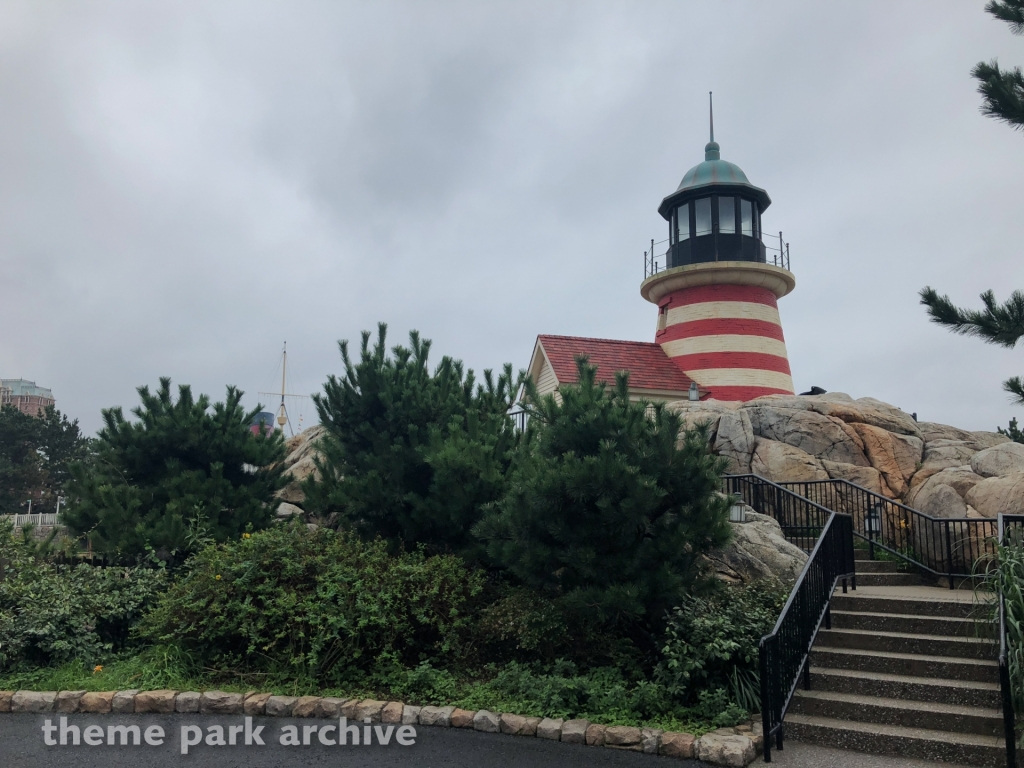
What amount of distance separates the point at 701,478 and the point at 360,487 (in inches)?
176

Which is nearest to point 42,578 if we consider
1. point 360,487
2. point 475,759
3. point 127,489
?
point 127,489

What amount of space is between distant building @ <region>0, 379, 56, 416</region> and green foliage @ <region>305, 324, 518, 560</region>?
182 ft

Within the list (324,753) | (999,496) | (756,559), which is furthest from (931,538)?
(324,753)

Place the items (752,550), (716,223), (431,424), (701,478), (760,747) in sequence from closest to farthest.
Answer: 1. (760,747)
2. (701,478)
3. (752,550)
4. (431,424)
5. (716,223)

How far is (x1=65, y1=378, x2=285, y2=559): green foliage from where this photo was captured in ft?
34.7

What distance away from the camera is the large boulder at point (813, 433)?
579 inches

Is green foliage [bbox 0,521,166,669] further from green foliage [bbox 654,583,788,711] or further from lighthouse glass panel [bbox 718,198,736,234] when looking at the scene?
lighthouse glass panel [bbox 718,198,736,234]

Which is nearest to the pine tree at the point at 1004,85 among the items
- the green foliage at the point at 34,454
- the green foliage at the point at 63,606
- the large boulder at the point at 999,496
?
the large boulder at the point at 999,496

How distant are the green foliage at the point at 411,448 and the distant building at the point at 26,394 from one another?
55450 mm

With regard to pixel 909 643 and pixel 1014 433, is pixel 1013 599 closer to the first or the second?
pixel 909 643

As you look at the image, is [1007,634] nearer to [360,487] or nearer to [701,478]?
[701,478]

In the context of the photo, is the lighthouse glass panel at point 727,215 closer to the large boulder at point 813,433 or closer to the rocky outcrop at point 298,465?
the large boulder at point 813,433

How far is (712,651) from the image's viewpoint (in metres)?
6.66

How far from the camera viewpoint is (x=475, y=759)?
5988 millimetres
